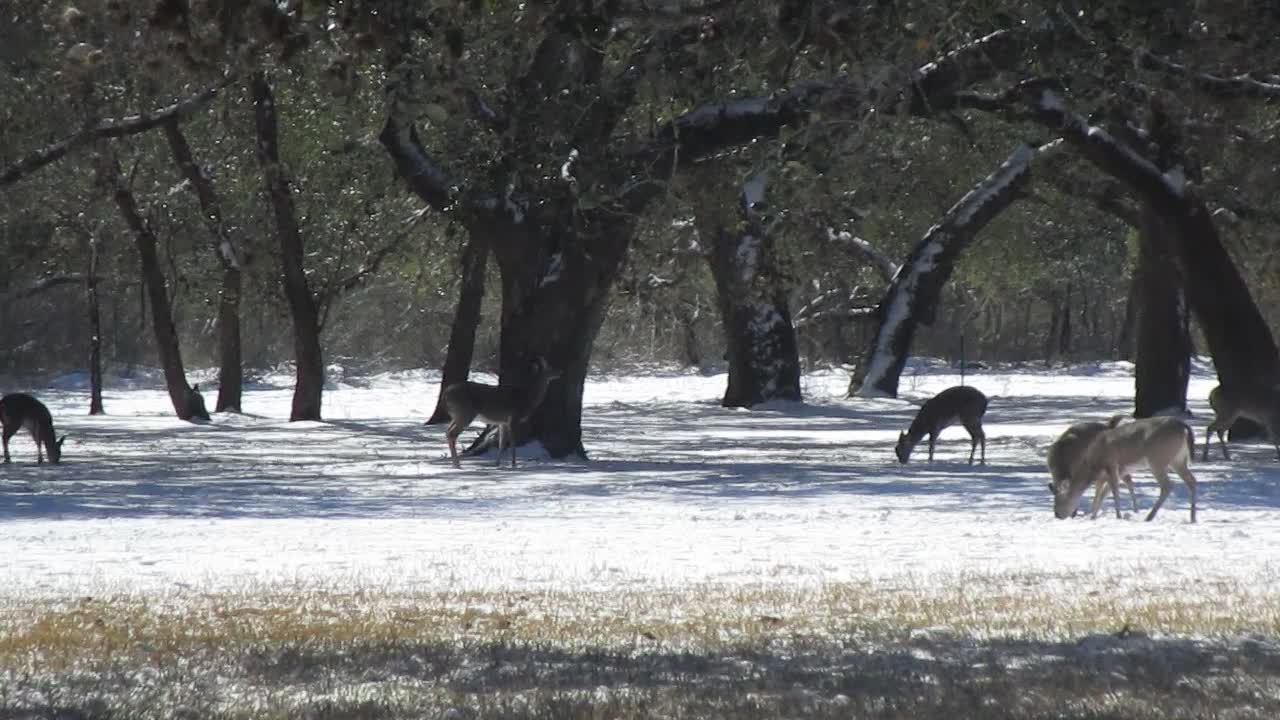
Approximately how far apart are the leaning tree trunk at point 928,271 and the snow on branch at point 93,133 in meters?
14.5

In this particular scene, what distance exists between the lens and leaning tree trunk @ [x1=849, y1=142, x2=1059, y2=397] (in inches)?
1436

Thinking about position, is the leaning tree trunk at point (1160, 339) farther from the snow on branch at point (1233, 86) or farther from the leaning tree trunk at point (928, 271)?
the snow on branch at point (1233, 86)

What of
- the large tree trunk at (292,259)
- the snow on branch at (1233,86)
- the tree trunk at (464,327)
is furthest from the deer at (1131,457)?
the tree trunk at (464,327)

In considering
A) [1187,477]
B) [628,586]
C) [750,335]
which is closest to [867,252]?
[750,335]

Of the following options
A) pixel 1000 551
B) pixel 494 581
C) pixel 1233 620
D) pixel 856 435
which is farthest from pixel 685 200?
pixel 1233 620

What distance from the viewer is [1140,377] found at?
99.3ft

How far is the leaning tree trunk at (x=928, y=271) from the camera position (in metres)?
36.5

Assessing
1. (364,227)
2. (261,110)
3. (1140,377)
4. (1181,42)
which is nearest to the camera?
(1181,42)

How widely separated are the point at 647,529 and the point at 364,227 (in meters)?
24.1

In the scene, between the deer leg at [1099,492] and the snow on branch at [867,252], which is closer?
the deer leg at [1099,492]

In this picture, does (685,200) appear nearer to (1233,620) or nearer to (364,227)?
(364,227)

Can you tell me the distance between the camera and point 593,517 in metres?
18.1


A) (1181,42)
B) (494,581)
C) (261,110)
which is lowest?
(494,581)

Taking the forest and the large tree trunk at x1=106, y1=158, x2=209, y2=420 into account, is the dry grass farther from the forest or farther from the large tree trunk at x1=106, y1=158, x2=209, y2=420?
the large tree trunk at x1=106, y1=158, x2=209, y2=420
